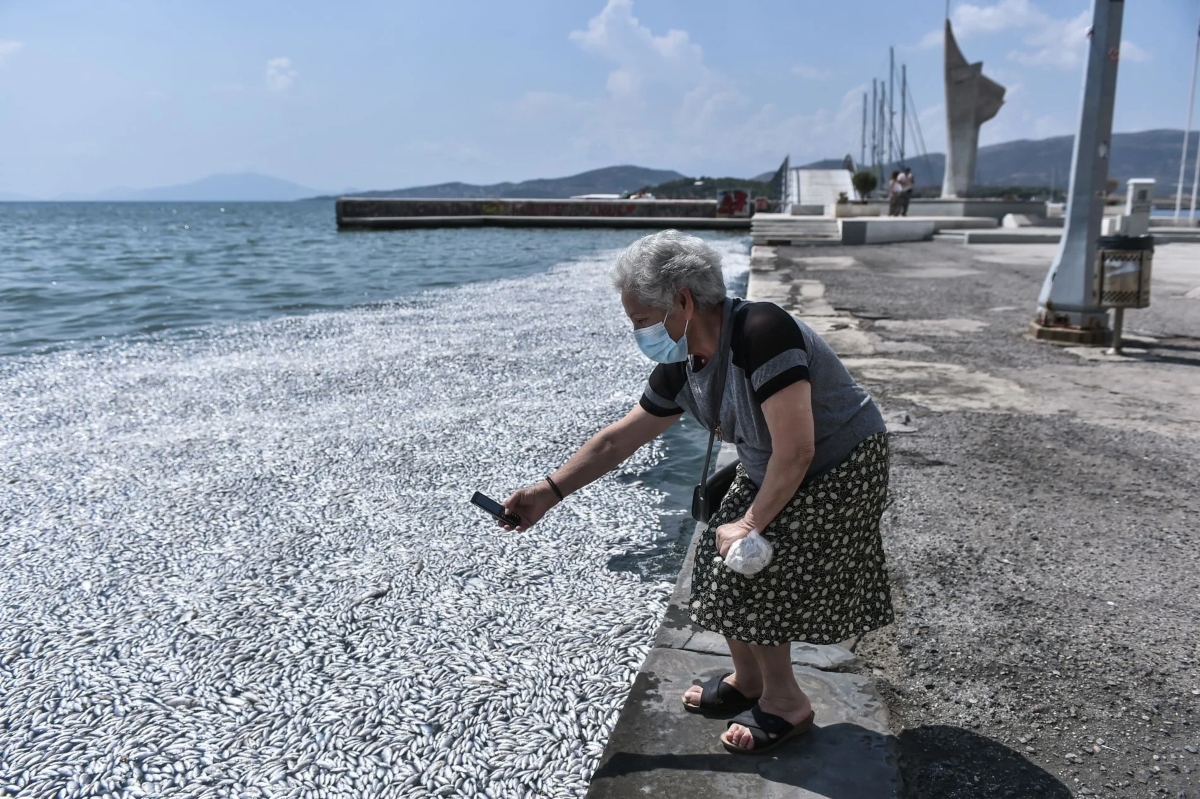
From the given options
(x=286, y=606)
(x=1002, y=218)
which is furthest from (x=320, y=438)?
(x=1002, y=218)

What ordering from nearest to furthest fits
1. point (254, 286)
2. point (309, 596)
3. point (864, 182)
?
point (309, 596), point (254, 286), point (864, 182)

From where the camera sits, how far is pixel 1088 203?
24.8 ft

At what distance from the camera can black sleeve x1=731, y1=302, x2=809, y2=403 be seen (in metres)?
1.97

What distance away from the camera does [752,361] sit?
200cm

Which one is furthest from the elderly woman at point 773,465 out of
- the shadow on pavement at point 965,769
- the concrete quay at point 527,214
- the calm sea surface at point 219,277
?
the concrete quay at point 527,214

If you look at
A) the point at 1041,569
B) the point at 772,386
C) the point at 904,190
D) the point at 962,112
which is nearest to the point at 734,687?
the point at 772,386

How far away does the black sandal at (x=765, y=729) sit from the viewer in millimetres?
2270

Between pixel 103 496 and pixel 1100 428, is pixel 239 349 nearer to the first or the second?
pixel 103 496

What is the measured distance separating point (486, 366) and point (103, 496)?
4.02m

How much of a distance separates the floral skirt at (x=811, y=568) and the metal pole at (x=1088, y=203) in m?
6.19

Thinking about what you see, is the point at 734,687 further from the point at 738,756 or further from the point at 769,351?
the point at 769,351

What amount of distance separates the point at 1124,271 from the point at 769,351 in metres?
6.41

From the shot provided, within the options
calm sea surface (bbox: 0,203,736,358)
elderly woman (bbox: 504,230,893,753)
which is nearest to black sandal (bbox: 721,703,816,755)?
elderly woman (bbox: 504,230,893,753)

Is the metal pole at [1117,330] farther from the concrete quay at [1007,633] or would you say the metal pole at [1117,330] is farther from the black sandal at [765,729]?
the black sandal at [765,729]
